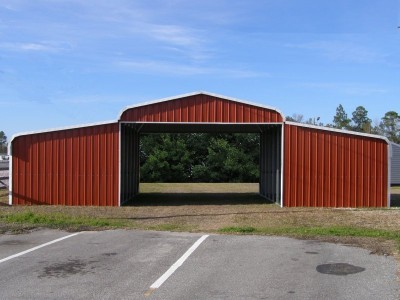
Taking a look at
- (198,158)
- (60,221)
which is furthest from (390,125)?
(60,221)

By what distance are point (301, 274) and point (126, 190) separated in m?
16.3

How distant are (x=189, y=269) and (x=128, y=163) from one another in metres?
16.5

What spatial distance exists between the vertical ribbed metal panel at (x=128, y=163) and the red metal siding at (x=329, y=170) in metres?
6.92

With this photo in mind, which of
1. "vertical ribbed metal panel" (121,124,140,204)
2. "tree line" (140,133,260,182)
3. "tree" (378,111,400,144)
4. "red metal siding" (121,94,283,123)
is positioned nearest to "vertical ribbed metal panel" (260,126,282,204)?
"red metal siding" (121,94,283,123)

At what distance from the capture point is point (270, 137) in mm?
25062

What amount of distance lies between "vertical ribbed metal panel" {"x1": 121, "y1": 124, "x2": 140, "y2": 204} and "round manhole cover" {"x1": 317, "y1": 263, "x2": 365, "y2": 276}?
1381 centimetres

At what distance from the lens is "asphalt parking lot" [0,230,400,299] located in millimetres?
6641

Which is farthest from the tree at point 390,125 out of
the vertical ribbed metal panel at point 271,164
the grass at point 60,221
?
the grass at point 60,221

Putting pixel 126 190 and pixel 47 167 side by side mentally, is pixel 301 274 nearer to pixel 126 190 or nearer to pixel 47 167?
pixel 47 167

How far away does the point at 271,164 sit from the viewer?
985 inches

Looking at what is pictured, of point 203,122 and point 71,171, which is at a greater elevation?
point 203,122

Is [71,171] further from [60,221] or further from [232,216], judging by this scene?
[232,216]

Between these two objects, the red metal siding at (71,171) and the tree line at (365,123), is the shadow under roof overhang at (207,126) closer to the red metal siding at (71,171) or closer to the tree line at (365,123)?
the red metal siding at (71,171)

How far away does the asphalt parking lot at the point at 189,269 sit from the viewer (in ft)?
21.8
